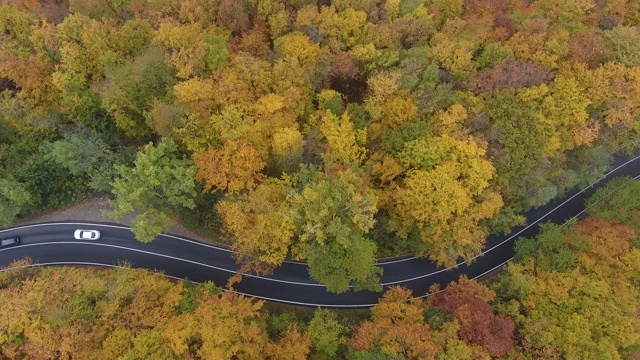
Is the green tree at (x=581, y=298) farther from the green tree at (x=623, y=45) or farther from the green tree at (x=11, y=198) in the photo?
the green tree at (x=11, y=198)

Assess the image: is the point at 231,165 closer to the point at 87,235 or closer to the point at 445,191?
the point at 445,191

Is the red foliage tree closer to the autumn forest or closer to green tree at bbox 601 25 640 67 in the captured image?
the autumn forest

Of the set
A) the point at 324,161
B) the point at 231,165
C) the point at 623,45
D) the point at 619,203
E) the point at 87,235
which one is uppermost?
the point at 623,45

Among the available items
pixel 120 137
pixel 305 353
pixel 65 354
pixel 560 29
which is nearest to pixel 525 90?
pixel 560 29

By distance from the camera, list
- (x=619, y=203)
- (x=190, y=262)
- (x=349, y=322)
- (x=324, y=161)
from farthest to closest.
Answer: (x=619, y=203) < (x=190, y=262) < (x=349, y=322) < (x=324, y=161)

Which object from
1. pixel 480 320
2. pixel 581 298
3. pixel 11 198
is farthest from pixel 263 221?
pixel 581 298
